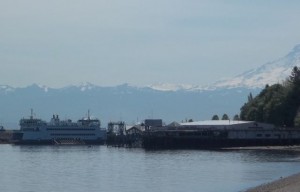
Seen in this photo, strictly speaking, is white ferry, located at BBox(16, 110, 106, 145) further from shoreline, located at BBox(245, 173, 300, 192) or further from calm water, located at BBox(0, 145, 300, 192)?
shoreline, located at BBox(245, 173, 300, 192)

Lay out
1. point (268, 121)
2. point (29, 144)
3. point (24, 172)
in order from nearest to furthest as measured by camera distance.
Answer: point (24, 172), point (268, 121), point (29, 144)

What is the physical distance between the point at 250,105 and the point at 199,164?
240 feet

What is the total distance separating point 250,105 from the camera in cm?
15775

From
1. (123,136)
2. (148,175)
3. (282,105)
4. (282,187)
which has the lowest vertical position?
(282,187)

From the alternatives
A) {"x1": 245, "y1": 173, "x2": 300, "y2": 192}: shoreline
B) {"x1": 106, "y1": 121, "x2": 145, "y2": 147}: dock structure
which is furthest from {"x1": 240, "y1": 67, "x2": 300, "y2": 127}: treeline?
{"x1": 245, "y1": 173, "x2": 300, "y2": 192}: shoreline

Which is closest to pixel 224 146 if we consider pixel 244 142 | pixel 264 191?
pixel 244 142

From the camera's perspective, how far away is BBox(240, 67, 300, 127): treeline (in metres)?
133

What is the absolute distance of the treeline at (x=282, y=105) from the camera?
437 ft

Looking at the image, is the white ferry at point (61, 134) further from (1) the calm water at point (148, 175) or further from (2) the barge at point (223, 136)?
(1) the calm water at point (148, 175)

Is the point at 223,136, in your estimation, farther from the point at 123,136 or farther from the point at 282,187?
the point at 282,187

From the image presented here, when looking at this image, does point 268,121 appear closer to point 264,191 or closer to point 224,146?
point 224,146

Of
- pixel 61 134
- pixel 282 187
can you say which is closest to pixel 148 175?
pixel 282 187

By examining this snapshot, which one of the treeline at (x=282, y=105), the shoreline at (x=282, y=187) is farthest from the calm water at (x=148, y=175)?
the treeline at (x=282, y=105)

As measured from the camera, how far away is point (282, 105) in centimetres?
13475
